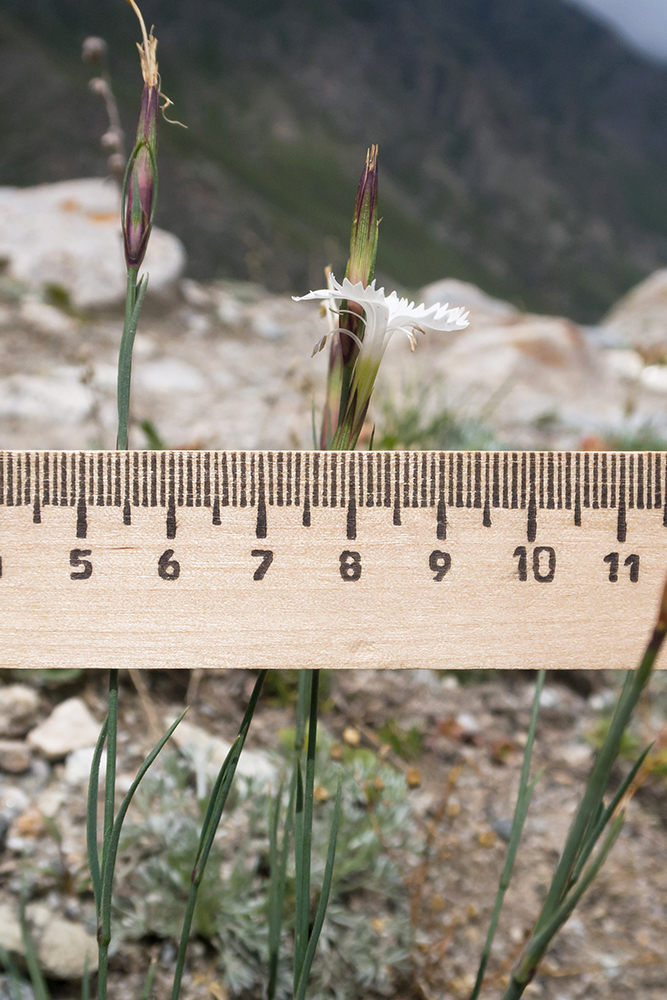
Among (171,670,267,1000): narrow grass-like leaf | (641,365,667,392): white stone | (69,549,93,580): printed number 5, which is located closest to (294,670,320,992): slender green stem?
(171,670,267,1000): narrow grass-like leaf

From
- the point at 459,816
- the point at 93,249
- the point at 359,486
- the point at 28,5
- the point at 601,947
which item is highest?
the point at 28,5

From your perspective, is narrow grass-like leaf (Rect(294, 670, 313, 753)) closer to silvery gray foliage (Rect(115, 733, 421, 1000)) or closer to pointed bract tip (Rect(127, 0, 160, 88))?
silvery gray foliage (Rect(115, 733, 421, 1000))

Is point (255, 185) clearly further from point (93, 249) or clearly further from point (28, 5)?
point (93, 249)

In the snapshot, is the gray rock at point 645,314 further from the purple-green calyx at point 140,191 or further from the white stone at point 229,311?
the purple-green calyx at point 140,191

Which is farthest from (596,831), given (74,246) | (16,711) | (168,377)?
(74,246)

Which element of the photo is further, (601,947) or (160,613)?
(601,947)

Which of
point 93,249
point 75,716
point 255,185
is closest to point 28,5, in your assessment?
point 255,185

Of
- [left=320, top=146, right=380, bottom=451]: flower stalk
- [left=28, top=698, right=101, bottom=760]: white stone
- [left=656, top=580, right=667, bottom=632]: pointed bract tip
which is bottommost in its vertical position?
[left=28, top=698, right=101, bottom=760]: white stone
